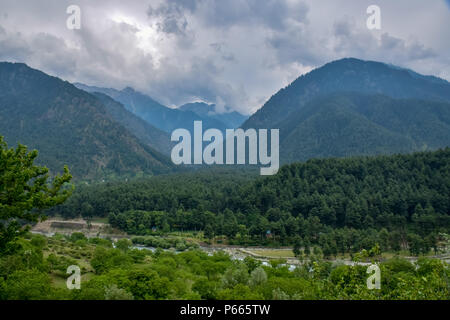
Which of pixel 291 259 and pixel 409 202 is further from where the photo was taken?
pixel 409 202

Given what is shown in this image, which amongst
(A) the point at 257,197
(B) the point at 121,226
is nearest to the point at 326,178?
(A) the point at 257,197

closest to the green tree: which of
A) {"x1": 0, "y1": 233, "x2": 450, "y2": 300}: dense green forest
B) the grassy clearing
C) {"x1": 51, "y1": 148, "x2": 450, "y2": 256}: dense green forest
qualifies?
{"x1": 0, "y1": 233, "x2": 450, "y2": 300}: dense green forest

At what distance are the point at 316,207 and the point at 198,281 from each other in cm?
7299

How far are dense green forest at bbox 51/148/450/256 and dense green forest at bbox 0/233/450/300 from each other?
112ft

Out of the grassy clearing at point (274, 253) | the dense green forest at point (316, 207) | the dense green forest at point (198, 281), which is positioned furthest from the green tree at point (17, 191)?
the dense green forest at point (316, 207)

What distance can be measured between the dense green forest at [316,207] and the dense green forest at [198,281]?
34161 mm

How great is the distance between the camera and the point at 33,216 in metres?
23.1

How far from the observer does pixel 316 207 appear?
10244 cm

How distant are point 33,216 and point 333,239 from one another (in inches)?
2756

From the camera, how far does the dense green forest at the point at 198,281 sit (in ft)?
50.6

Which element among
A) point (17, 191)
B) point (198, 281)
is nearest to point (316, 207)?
point (198, 281)
